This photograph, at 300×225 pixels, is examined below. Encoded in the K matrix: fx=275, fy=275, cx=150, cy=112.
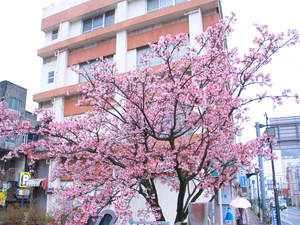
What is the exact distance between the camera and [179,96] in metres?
7.64

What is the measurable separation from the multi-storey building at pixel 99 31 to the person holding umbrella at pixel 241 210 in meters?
9.21

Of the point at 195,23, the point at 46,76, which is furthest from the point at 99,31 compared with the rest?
the point at 195,23

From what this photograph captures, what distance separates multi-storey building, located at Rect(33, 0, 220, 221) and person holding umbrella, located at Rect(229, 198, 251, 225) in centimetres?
921

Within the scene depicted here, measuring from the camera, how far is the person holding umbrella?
1419 cm

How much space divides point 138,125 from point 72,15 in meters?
16.4

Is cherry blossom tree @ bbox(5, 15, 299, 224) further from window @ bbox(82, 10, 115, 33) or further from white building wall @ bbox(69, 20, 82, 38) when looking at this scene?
white building wall @ bbox(69, 20, 82, 38)

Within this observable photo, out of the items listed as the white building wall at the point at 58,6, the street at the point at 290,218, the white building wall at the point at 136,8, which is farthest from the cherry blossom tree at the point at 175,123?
the street at the point at 290,218

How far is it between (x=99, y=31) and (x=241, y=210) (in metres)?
15.3

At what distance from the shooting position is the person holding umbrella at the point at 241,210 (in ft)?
46.5

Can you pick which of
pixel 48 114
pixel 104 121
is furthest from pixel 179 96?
pixel 48 114

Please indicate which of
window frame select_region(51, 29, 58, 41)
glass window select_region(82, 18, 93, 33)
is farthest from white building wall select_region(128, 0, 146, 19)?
window frame select_region(51, 29, 58, 41)

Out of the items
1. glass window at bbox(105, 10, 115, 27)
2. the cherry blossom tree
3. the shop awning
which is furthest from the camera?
glass window at bbox(105, 10, 115, 27)

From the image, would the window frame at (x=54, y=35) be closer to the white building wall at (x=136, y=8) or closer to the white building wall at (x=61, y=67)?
the white building wall at (x=61, y=67)

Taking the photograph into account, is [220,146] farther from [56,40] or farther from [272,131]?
[56,40]
